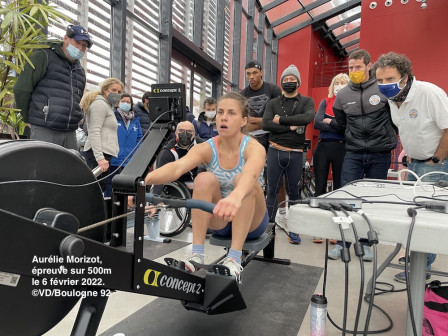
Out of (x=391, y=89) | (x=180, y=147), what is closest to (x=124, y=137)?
(x=180, y=147)

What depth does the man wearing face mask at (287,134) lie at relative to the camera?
2852mm

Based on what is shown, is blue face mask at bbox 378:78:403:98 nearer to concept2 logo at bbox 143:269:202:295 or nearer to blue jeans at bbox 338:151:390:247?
blue jeans at bbox 338:151:390:247

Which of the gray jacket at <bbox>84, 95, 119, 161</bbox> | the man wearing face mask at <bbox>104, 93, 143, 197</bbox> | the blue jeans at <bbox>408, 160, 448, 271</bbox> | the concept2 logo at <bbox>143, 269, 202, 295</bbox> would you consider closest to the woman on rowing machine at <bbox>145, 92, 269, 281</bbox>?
the concept2 logo at <bbox>143, 269, 202, 295</bbox>

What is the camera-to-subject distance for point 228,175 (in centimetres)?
177

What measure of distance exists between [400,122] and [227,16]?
20.6 feet

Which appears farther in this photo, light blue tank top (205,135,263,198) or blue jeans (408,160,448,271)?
blue jeans (408,160,448,271)

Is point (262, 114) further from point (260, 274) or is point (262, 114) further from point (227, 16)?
point (227, 16)

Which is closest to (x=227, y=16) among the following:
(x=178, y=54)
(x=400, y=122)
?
(x=178, y=54)

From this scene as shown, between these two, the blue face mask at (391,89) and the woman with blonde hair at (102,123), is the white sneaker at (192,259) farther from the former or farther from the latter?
the woman with blonde hair at (102,123)

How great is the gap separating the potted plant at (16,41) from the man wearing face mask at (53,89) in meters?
0.07

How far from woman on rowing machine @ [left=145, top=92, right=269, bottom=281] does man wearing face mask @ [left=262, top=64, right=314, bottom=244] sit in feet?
3.35

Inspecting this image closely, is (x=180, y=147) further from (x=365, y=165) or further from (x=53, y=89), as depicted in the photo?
(x=365, y=165)

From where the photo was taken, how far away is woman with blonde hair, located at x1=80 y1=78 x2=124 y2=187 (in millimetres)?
2797

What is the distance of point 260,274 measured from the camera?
7.36 ft
